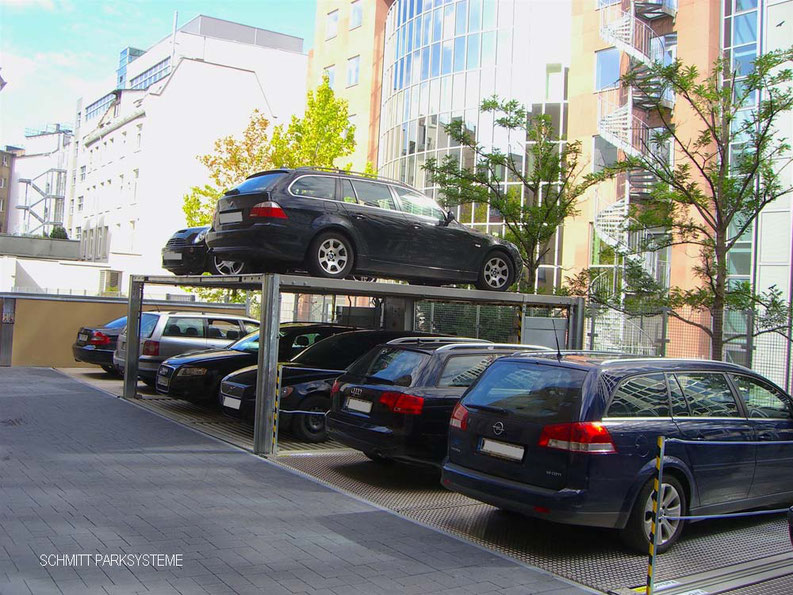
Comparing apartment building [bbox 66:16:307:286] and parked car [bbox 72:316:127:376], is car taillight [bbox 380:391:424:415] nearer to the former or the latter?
parked car [bbox 72:316:127:376]

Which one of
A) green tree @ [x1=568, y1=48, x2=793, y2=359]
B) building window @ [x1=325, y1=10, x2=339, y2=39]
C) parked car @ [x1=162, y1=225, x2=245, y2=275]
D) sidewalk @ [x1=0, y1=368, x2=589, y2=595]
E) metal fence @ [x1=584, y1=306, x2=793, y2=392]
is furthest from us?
building window @ [x1=325, y1=10, x2=339, y2=39]

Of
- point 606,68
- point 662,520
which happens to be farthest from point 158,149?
point 662,520

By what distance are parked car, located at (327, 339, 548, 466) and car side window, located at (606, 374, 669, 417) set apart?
234 centimetres

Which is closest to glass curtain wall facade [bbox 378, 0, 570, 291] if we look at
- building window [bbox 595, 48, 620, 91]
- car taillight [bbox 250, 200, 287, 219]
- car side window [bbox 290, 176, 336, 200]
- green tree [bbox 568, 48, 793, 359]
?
building window [bbox 595, 48, 620, 91]

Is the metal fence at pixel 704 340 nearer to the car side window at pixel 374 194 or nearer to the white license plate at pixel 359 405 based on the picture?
the car side window at pixel 374 194

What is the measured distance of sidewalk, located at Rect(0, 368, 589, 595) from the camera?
5.29 metres

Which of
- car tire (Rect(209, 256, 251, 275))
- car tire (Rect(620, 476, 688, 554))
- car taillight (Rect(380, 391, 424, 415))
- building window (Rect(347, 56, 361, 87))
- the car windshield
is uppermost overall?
building window (Rect(347, 56, 361, 87))

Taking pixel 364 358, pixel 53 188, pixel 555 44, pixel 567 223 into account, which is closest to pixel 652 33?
pixel 555 44

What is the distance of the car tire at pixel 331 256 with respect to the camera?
34.2 ft

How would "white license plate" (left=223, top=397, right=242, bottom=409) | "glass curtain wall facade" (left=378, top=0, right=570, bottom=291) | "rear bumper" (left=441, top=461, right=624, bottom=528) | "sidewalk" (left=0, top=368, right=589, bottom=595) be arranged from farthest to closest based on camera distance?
"glass curtain wall facade" (left=378, top=0, right=570, bottom=291)
"white license plate" (left=223, top=397, right=242, bottom=409)
"rear bumper" (left=441, top=461, right=624, bottom=528)
"sidewalk" (left=0, top=368, right=589, bottom=595)

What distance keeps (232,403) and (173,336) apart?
205 inches

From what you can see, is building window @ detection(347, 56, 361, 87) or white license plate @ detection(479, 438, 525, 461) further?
building window @ detection(347, 56, 361, 87)

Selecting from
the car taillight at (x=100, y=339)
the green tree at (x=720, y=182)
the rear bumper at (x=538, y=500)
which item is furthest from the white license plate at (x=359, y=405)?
the car taillight at (x=100, y=339)

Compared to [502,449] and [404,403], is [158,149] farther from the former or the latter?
[502,449]
